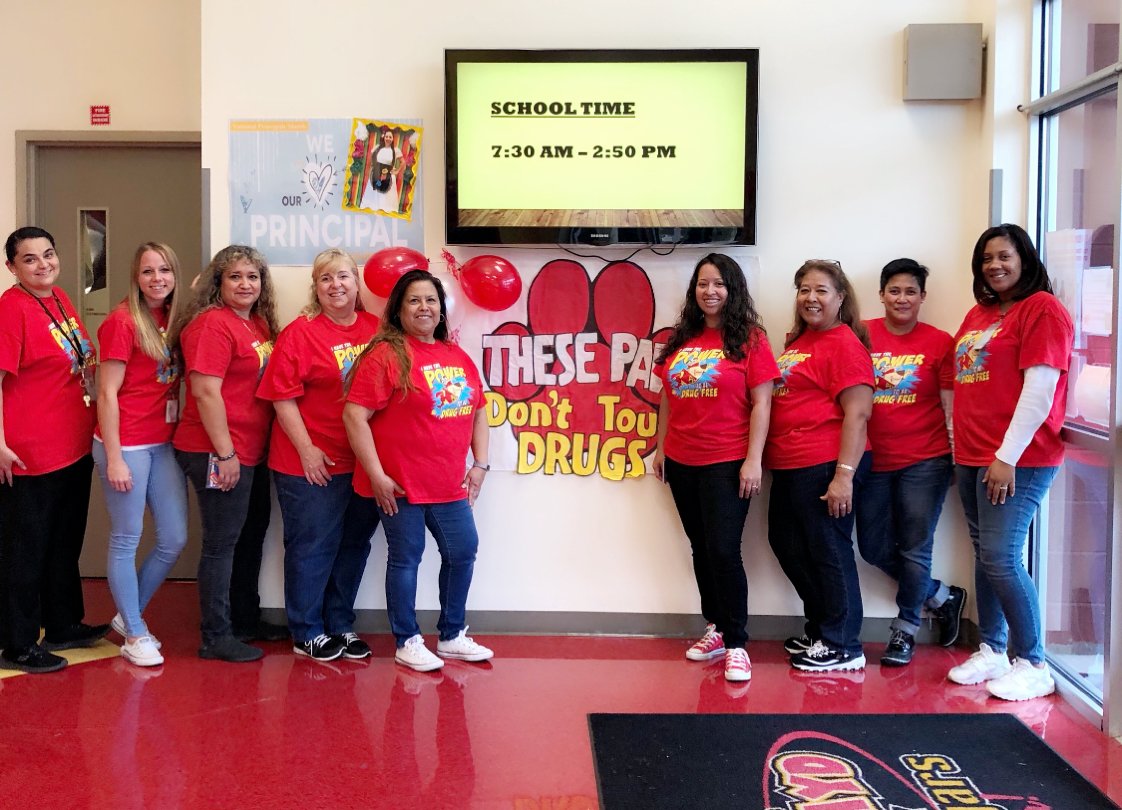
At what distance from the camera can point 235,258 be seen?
12.2 feet

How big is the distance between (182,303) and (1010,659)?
10.9 ft

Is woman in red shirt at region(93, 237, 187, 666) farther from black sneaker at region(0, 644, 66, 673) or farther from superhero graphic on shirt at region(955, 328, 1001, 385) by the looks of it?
superhero graphic on shirt at region(955, 328, 1001, 385)

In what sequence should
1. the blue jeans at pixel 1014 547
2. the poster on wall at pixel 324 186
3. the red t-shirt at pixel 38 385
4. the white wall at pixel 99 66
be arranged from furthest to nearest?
the white wall at pixel 99 66
the poster on wall at pixel 324 186
the red t-shirt at pixel 38 385
the blue jeans at pixel 1014 547

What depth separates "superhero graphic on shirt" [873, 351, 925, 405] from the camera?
3.71 metres

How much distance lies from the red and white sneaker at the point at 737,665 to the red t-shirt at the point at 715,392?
703mm

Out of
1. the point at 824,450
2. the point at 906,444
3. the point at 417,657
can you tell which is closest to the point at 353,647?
the point at 417,657

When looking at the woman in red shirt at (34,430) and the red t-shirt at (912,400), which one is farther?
the red t-shirt at (912,400)

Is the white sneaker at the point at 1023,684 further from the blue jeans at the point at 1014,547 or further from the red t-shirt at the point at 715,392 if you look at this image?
the red t-shirt at the point at 715,392

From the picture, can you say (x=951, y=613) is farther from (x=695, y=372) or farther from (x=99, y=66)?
(x=99, y=66)

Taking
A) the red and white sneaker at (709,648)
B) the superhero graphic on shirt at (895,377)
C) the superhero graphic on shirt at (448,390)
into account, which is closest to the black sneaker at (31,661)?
the superhero graphic on shirt at (448,390)

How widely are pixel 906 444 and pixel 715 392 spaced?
0.75 m

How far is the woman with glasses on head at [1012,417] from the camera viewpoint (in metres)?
3.22

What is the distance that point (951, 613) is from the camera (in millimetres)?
3955

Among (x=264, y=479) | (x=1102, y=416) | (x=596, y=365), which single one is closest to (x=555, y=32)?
(x=596, y=365)
